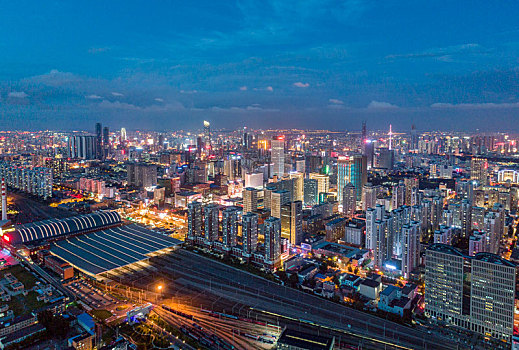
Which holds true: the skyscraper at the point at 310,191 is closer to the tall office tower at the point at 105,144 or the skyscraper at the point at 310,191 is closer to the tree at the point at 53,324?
the tree at the point at 53,324

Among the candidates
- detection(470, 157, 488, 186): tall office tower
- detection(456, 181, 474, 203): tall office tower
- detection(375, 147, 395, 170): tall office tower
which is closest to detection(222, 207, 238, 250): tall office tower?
detection(456, 181, 474, 203): tall office tower

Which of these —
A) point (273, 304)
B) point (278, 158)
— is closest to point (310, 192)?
point (278, 158)

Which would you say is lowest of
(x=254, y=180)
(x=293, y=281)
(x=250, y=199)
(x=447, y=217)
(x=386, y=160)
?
(x=293, y=281)

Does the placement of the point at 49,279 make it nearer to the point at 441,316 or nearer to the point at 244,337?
the point at 244,337

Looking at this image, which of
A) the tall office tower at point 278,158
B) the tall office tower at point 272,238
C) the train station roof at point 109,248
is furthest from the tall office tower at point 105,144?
the tall office tower at point 272,238

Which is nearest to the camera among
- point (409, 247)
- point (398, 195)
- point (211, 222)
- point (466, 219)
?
point (409, 247)

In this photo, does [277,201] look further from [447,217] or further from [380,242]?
[447,217]
